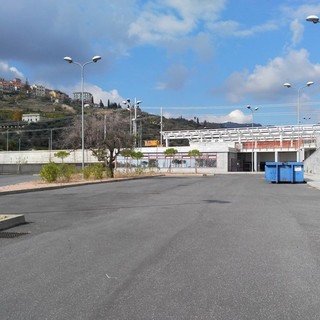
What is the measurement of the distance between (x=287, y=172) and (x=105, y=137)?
15.8 m

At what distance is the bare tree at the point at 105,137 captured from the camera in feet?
137

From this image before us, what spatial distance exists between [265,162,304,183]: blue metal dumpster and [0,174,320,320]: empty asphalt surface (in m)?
23.0

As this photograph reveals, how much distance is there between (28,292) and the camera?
5809mm

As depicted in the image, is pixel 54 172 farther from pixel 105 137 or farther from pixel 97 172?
pixel 105 137

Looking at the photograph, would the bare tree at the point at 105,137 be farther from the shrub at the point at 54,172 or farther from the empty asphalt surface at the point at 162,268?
the empty asphalt surface at the point at 162,268

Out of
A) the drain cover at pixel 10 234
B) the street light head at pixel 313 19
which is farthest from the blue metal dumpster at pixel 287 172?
the drain cover at pixel 10 234

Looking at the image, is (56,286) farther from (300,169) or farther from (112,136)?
(112,136)

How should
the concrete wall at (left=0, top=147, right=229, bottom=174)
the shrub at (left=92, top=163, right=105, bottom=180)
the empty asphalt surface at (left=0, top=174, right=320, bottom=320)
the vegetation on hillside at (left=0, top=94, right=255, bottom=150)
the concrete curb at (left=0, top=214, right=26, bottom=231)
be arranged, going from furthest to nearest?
1. the vegetation on hillside at (left=0, top=94, right=255, bottom=150)
2. the concrete wall at (left=0, top=147, right=229, bottom=174)
3. the shrub at (left=92, top=163, right=105, bottom=180)
4. the concrete curb at (left=0, top=214, right=26, bottom=231)
5. the empty asphalt surface at (left=0, top=174, right=320, bottom=320)

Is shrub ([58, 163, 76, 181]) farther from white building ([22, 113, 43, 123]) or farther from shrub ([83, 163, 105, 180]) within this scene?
white building ([22, 113, 43, 123])

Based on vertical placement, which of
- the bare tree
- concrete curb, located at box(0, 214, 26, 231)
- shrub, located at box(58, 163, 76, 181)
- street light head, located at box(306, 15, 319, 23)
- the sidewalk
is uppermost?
street light head, located at box(306, 15, 319, 23)

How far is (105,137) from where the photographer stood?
4144 centimetres

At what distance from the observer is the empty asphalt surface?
5180 mm

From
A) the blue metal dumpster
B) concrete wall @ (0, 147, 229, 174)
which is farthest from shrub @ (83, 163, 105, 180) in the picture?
concrete wall @ (0, 147, 229, 174)

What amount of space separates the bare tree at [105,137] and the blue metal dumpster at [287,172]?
1373cm
